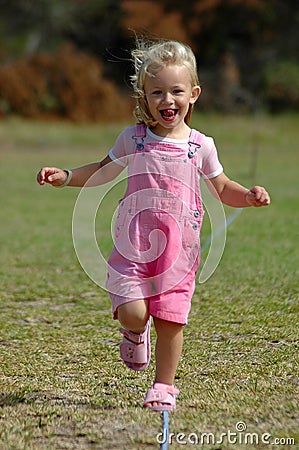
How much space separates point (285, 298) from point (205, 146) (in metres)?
2.10

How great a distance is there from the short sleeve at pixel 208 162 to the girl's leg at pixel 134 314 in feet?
1.85

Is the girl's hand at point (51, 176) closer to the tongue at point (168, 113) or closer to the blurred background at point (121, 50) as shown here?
the tongue at point (168, 113)

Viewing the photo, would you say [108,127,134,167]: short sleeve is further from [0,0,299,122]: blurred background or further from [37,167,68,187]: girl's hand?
[0,0,299,122]: blurred background

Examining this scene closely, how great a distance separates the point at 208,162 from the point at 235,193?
6.2 inches

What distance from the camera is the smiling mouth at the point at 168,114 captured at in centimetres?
302

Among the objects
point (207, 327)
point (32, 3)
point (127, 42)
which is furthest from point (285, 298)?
point (32, 3)

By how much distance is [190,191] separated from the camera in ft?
9.91

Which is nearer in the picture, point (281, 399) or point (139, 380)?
point (281, 399)

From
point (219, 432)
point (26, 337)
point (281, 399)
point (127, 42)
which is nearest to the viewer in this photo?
point (219, 432)

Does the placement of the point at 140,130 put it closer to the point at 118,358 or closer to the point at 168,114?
the point at 168,114

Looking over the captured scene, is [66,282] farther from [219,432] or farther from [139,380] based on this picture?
[219,432]

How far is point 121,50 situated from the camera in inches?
1041

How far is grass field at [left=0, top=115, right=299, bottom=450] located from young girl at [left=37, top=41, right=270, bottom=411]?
219 millimetres

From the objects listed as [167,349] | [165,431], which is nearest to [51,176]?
[167,349]
